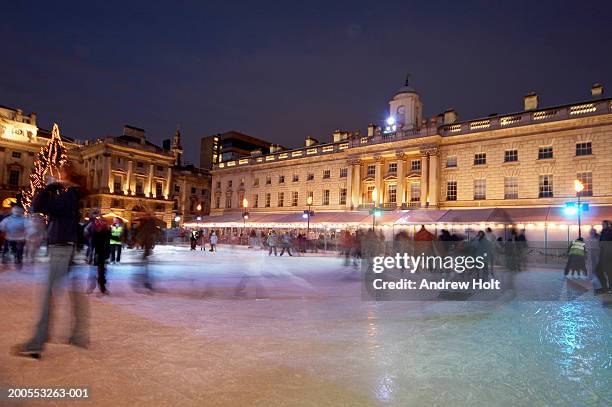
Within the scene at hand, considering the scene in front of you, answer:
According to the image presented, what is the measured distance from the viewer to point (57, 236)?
4.48 metres

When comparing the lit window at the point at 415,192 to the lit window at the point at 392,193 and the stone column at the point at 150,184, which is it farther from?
the stone column at the point at 150,184

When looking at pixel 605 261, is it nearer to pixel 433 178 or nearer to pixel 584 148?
pixel 584 148

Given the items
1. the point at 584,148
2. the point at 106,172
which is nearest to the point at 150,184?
the point at 106,172

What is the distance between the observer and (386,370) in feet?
12.9

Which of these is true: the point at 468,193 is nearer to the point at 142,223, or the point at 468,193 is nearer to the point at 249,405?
the point at 142,223

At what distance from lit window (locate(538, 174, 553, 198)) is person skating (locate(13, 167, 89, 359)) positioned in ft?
108

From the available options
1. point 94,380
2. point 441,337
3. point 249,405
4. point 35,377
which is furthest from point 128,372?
point 441,337

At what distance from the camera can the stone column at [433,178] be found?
34.8 m

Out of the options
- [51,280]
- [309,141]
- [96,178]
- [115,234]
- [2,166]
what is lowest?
[51,280]

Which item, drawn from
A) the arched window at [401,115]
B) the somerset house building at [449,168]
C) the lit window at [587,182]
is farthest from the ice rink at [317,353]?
the arched window at [401,115]

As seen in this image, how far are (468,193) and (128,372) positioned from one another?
34012 mm

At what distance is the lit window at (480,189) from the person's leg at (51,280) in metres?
33.6

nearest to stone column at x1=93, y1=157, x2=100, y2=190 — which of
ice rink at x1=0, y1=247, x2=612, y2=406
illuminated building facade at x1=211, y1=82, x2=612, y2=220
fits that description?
illuminated building facade at x1=211, y1=82, x2=612, y2=220

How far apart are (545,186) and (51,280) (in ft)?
110
